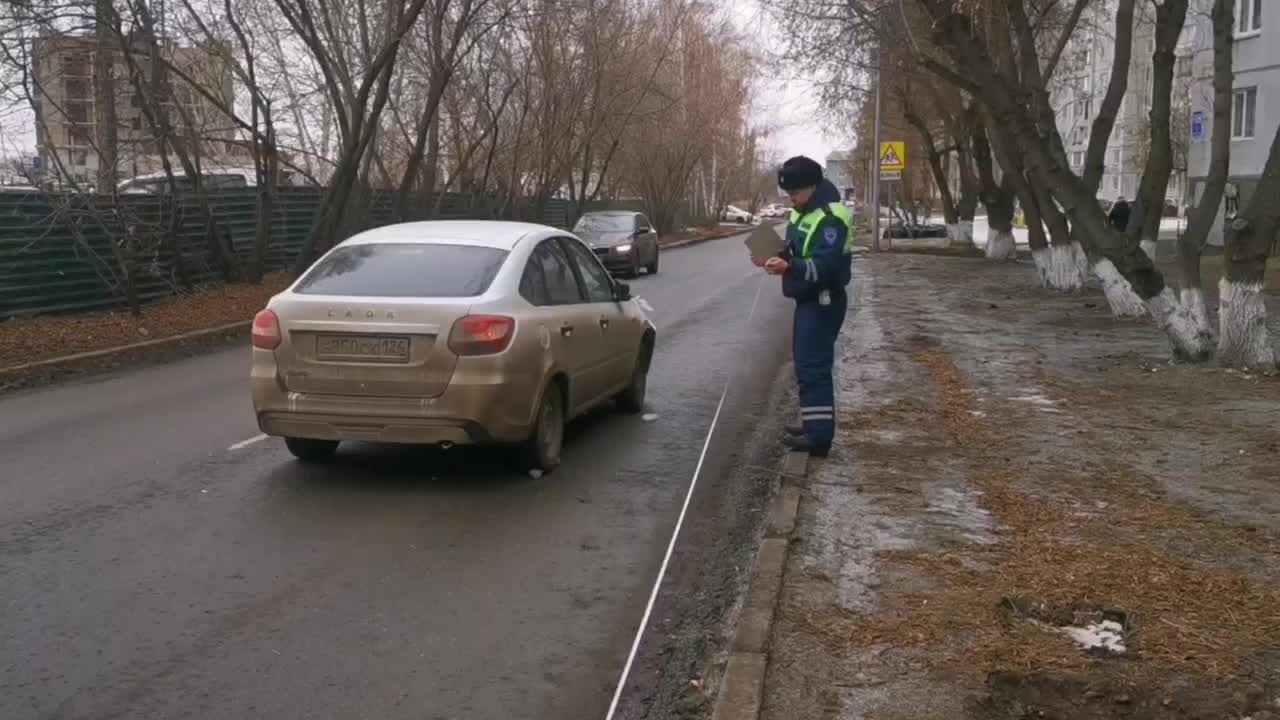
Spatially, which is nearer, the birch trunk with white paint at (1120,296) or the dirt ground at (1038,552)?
the dirt ground at (1038,552)

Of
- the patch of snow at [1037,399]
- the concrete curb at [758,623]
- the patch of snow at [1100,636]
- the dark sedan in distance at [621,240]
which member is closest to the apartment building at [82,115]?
the dark sedan in distance at [621,240]

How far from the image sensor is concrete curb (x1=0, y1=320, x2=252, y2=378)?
41.4ft

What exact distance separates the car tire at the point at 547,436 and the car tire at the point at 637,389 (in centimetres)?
188

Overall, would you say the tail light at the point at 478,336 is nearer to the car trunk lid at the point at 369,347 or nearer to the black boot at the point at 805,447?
the car trunk lid at the point at 369,347

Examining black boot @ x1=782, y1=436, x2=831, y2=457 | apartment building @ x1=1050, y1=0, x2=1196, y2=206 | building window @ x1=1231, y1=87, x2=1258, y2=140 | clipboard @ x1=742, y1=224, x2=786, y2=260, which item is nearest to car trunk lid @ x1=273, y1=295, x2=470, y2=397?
clipboard @ x1=742, y1=224, x2=786, y2=260

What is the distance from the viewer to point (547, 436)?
25.9ft

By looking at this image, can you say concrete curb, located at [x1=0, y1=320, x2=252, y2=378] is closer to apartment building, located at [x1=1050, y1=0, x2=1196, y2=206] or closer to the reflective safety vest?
the reflective safety vest

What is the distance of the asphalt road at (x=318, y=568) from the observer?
14.9 ft

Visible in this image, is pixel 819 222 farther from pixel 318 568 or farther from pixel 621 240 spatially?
pixel 621 240

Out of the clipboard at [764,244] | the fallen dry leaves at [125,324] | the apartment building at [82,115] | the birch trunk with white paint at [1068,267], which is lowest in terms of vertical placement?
the fallen dry leaves at [125,324]

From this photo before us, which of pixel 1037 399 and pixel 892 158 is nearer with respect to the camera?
pixel 1037 399

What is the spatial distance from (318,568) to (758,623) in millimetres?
2229

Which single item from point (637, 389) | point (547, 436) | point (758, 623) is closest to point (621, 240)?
point (637, 389)

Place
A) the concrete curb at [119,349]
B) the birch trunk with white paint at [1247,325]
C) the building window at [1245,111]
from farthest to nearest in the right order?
the building window at [1245,111] → the concrete curb at [119,349] → the birch trunk with white paint at [1247,325]
